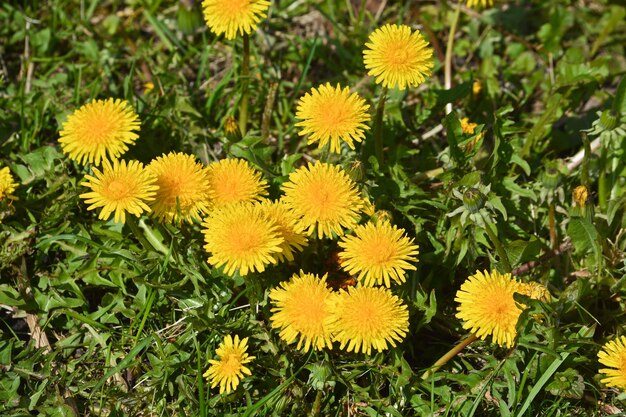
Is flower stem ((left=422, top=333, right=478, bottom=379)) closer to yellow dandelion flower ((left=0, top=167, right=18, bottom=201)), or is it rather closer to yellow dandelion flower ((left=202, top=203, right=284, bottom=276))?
yellow dandelion flower ((left=202, top=203, right=284, bottom=276))

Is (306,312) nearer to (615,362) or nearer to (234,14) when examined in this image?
(615,362)

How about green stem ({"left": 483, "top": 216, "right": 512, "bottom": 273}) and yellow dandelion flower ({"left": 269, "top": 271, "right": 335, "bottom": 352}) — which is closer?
yellow dandelion flower ({"left": 269, "top": 271, "right": 335, "bottom": 352})

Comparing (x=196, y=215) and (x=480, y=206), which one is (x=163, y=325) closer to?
(x=196, y=215)

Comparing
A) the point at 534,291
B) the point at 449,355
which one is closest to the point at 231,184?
the point at 449,355

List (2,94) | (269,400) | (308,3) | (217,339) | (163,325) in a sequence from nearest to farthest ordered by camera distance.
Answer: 1. (269,400)
2. (217,339)
3. (163,325)
4. (2,94)
5. (308,3)

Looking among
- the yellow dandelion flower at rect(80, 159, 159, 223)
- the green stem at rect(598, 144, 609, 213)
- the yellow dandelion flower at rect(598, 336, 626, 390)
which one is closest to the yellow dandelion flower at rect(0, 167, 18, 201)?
the yellow dandelion flower at rect(80, 159, 159, 223)

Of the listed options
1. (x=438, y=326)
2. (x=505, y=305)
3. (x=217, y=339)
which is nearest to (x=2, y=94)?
(x=217, y=339)
